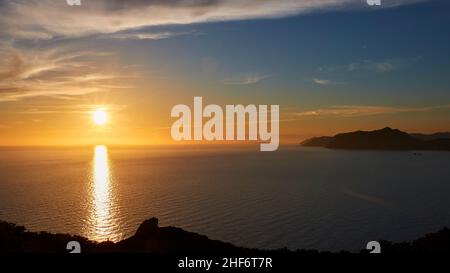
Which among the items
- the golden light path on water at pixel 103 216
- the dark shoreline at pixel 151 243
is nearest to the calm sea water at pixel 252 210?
the golden light path on water at pixel 103 216

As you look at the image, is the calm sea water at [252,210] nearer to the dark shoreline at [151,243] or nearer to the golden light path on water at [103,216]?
the golden light path on water at [103,216]

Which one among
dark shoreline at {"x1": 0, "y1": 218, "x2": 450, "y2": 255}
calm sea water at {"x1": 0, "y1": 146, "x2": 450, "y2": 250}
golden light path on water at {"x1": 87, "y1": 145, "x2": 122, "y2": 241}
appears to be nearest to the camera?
dark shoreline at {"x1": 0, "y1": 218, "x2": 450, "y2": 255}

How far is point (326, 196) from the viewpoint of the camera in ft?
266

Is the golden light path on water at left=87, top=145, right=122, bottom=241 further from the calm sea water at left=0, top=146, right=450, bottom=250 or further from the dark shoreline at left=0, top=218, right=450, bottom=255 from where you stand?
the dark shoreline at left=0, top=218, right=450, bottom=255

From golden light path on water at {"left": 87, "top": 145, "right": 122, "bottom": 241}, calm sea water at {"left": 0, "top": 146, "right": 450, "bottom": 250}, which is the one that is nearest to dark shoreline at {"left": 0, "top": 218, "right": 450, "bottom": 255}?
calm sea water at {"left": 0, "top": 146, "right": 450, "bottom": 250}

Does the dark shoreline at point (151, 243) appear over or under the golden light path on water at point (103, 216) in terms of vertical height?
over

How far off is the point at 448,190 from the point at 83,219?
290 feet

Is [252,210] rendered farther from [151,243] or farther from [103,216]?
[151,243]

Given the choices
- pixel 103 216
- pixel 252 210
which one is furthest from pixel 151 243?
pixel 103 216

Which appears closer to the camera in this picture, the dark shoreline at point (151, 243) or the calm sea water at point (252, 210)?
the dark shoreline at point (151, 243)

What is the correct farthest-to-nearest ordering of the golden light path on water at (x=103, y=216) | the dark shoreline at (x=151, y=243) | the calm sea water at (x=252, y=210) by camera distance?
the golden light path on water at (x=103, y=216), the calm sea water at (x=252, y=210), the dark shoreline at (x=151, y=243)

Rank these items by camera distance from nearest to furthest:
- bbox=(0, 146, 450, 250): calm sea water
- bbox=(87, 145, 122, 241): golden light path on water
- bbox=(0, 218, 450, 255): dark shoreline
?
bbox=(0, 218, 450, 255): dark shoreline < bbox=(0, 146, 450, 250): calm sea water < bbox=(87, 145, 122, 241): golden light path on water
